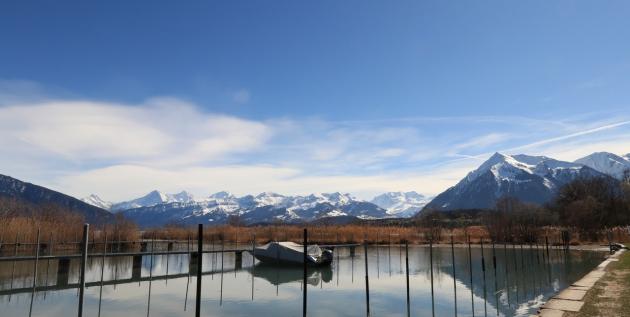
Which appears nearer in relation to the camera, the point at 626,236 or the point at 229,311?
the point at 229,311

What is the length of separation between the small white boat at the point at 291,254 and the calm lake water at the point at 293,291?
25.4 inches

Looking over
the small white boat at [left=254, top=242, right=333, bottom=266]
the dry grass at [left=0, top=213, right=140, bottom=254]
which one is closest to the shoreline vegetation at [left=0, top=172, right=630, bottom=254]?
the dry grass at [left=0, top=213, right=140, bottom=254]

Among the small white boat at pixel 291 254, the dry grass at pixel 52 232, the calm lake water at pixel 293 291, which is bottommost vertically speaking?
the calm lake water at pixel 293 291

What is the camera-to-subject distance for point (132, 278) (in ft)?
89.4

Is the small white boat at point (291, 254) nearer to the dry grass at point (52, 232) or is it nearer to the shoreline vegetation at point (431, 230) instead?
the shoreline vegetation at point (431, 230)

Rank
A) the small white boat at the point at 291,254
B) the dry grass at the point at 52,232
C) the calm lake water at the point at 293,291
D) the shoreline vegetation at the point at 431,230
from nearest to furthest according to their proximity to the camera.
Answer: the calm lake water at the point at 293,291 → the small white boat at the point at 291,254 → the dry grass at the point at 52,232 → the shoreline vegetation at the point at 431,230

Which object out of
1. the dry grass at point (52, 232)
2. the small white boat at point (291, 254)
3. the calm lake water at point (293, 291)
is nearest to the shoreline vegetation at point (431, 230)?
the dry grass at point (52, 232)

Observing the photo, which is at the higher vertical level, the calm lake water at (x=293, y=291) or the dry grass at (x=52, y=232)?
the dry grass at (x=52, y=232)

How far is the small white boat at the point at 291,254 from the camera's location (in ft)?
106

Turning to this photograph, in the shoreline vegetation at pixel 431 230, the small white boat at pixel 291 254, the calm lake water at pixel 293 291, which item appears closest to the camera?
the calm lake water at pixel 293 291

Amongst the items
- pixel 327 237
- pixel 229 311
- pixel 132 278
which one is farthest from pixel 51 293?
pixel 327 237

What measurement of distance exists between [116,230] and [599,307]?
4764cm

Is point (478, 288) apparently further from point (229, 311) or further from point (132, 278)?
point (132, 278)

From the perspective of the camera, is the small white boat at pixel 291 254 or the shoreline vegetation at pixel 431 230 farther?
the shoreline vegetation at pixel 431 230
